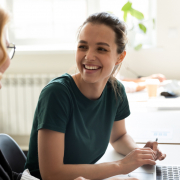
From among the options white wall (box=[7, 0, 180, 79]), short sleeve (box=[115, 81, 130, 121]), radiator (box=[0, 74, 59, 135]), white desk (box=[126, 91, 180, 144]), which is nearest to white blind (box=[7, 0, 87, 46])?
white wall (box=[7, 0, 180, 79])

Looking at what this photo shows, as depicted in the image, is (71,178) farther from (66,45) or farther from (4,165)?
(66,45)

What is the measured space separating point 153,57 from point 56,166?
1.93 m

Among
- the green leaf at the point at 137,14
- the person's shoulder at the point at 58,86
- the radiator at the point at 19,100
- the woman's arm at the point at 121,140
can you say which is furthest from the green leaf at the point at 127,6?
the person's shoulder at the point at 58,86

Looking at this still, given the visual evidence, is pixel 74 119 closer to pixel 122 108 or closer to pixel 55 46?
pixel 122 108

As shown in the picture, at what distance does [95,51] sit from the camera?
3.53 feet

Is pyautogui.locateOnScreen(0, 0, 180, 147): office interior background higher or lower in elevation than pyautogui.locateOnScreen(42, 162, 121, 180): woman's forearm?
higher

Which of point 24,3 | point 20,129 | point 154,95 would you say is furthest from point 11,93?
point 154,95

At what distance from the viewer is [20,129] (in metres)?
2.73

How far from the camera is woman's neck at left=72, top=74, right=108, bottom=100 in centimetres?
111

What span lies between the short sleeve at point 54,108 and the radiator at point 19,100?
1619mm

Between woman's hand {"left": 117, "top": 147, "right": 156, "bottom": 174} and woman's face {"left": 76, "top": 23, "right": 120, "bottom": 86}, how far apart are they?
33 centimetres

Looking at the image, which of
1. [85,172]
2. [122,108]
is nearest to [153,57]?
[122,108]

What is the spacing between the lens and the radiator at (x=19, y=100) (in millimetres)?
2631

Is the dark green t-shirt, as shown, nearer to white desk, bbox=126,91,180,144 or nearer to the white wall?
white desk, bbox=126,91,180,144
